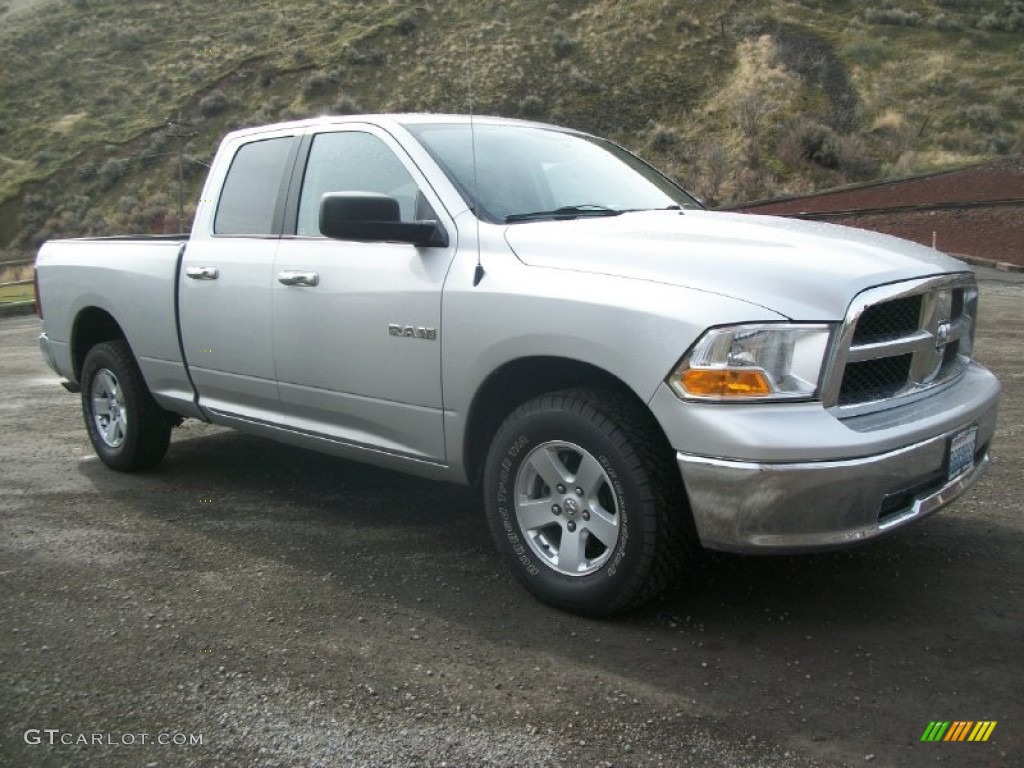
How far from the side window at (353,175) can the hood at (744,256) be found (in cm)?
60

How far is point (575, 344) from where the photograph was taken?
3.58 m

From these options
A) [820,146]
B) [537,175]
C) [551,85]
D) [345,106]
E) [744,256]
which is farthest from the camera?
[551,85]

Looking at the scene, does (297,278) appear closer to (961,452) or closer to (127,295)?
(127,295)

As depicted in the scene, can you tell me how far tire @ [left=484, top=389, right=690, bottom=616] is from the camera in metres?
3.47

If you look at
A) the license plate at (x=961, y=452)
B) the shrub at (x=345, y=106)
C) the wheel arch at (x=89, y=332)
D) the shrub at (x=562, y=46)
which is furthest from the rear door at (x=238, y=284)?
the shrub at (x=562, y=46)

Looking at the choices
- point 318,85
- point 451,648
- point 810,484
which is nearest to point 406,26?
point 318,85

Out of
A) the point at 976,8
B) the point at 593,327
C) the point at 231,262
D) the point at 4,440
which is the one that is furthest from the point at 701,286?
the point at 976,8

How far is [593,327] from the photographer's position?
139 inches

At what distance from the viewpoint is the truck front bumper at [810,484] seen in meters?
3.18

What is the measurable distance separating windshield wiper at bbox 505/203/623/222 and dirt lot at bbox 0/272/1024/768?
→ 4.90 feet

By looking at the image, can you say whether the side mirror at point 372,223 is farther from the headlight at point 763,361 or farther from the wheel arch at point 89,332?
the wheel arch at point 89,332

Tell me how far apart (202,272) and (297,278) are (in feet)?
2.72

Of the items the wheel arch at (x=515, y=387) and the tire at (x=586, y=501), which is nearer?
the tire at (x=586, y=501)

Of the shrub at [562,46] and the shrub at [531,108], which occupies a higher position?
the shrub at [562,46]
